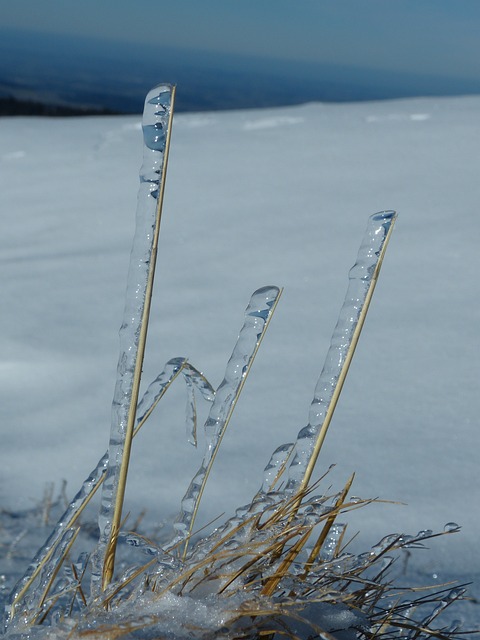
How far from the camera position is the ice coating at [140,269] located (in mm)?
670

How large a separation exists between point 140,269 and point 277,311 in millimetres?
1249

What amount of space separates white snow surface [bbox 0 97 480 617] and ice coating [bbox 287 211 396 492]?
1.74 ft

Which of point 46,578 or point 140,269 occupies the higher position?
point 140,269

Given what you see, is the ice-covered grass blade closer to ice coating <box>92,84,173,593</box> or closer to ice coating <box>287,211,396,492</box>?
ice coating <box>92,84,173,593</box>

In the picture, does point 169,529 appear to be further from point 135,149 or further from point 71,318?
point 135,149

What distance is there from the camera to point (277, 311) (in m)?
1.92

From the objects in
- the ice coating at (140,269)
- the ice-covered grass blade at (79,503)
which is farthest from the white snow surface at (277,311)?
the ice coating at (140,269)

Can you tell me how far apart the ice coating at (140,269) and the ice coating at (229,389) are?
8 centimetres

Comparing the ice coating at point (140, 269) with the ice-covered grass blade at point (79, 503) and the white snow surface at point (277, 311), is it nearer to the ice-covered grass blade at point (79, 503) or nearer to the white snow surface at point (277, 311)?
the ice-covered grass blade at point (79, 503)

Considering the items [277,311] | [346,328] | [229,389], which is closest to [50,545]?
[229,389]

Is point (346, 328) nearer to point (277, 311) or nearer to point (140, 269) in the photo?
point (140, 269)

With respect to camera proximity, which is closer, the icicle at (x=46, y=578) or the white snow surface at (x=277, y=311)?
the icicle at (x=46, y=578)

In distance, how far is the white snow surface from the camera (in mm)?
1317

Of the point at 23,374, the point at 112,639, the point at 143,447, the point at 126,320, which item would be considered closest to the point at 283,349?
the point at 143,447
